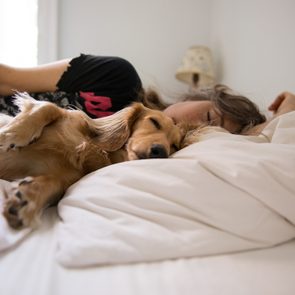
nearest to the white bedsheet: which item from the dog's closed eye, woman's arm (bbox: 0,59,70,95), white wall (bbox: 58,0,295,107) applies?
the dog's closed eye

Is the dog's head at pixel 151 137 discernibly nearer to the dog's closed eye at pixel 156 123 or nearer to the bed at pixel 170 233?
the dog's closed eye at pixel 156 123

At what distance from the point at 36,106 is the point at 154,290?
75 cm

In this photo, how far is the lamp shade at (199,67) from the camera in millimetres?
2986

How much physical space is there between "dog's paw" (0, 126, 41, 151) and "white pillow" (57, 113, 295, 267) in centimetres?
28

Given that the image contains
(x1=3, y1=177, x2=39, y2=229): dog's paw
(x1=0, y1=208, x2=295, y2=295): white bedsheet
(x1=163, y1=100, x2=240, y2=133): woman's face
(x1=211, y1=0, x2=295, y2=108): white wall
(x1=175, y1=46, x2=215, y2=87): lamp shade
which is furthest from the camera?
(x1=175, y1=46, x2=215, y2=87): lamp shade

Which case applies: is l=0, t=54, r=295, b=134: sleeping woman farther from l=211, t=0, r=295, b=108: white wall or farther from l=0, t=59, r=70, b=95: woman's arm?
l=211, t=0, r=295, b=108: white wall

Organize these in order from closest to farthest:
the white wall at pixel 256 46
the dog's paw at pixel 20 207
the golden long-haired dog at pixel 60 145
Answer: the dog's paw at pixel 20 207 < the golden long-haired dog at pixel 60 145 < the white wall at pixel 256 46

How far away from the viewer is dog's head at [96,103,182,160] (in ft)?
3.66

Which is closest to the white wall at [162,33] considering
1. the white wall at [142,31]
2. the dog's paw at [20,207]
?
the white wall at [142,31]

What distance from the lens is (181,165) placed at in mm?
836

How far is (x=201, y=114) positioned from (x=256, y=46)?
99 centimetres

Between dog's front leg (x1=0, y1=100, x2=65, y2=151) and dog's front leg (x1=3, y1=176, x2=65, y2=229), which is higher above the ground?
dog's front leg (x1=0, y1=100, x2=65, y2=151)

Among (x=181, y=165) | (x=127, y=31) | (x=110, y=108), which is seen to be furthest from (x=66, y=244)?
(x=127, y=31)

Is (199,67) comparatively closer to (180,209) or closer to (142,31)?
(142,31)
